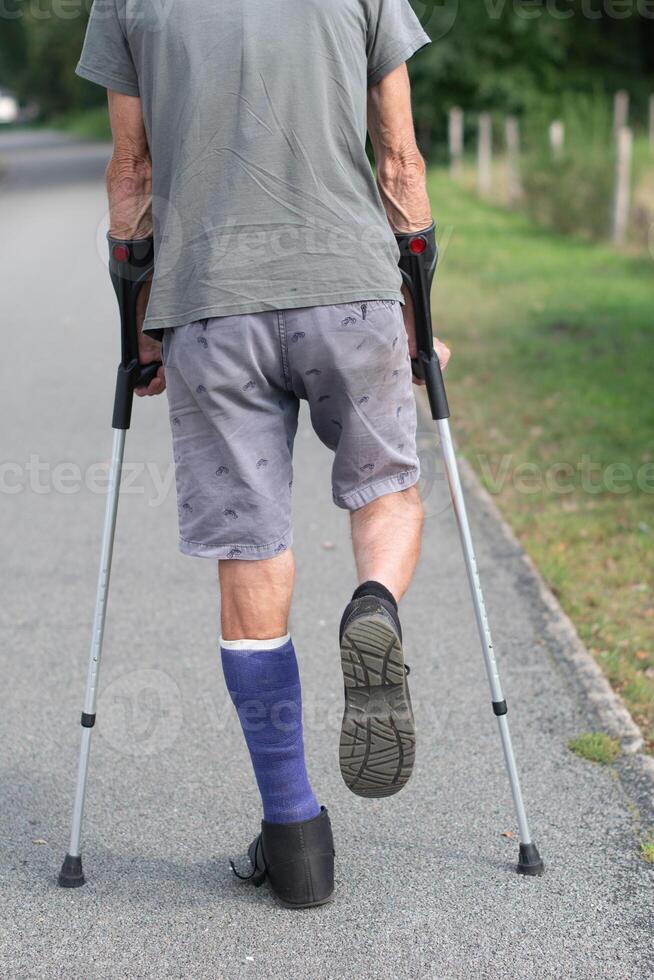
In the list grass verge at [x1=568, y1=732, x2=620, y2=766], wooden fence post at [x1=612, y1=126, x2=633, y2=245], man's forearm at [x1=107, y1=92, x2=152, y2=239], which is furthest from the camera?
wooden fence post at [x1=612, y1=126, x2=633, y2=245]

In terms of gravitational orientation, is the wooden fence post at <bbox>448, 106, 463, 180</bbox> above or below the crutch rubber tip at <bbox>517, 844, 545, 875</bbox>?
below

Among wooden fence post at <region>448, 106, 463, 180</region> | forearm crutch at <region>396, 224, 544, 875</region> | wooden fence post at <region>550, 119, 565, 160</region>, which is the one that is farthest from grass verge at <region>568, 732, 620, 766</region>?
wooden fence post at <region>448, 106, 463, 180</region>

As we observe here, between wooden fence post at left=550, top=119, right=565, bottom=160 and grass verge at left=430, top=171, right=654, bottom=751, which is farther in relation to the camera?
wooden fence post at left=550, top=119, right=565, bottom=160

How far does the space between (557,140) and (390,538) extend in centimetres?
1770

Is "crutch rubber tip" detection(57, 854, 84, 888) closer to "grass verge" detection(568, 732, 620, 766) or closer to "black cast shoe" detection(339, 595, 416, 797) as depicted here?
"black cast shoe" detection(339, 595, 416, 797)

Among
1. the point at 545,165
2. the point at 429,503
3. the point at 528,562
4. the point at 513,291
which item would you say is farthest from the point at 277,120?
the point at 545,165

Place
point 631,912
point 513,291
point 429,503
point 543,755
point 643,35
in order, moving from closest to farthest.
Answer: point 631,912, point 543,755, point 429,503, point 513,291, point 643,35

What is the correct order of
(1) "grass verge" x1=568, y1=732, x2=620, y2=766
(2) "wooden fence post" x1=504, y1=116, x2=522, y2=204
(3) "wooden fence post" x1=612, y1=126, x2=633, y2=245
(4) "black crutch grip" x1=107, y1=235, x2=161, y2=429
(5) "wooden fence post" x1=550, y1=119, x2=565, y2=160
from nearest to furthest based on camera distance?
(4) "black crutch grip" x1=107, y1=235, x2=161, y2=429 → (1) "grass verge" x1=568, y1=732, x2=620, y2=766 → (3) "wooden fence post" x1=612, y1=126, x2=633, y2=245 → (5) "wooden fence post" x1=550, y1=119, x2=565, y2=160 → (2) "wooden fence post" x1=504, y1=116, x2=522, y2=204

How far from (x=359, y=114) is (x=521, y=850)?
1727 millimetres

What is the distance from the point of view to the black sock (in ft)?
9.43

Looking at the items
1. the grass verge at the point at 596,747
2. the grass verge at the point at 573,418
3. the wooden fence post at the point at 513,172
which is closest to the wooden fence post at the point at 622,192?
the grass verge at the point at 573,418

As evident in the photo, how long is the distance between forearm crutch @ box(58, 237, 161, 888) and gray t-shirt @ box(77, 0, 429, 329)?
0.20 metres

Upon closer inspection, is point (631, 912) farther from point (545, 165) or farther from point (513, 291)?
point (545, 165)

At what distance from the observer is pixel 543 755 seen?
3.80 metres
